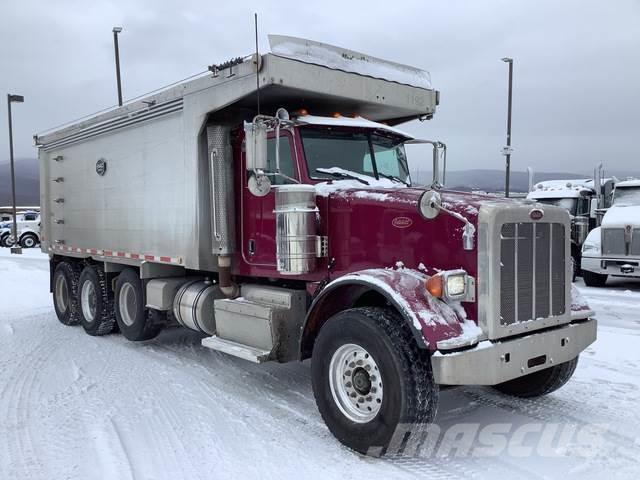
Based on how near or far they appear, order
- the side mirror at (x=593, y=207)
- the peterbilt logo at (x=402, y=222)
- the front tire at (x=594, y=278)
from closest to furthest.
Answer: the peterbilt logo at (x=402, y=222) → the front tire at (x=594, y=278) → the side mirror at (x=593, y=207)

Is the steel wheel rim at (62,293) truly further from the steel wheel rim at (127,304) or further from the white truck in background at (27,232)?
the white truck in background at (27,232)

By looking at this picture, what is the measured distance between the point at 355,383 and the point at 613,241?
10.8m

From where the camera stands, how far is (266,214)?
575 centimetres

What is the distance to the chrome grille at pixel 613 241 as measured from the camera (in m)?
12.9

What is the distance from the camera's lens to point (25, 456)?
13.9 feet

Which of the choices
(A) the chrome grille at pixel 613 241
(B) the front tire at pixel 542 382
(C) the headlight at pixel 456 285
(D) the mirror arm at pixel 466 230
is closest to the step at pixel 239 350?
(C) the headlight at pixel 456 285

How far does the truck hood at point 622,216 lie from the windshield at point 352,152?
912cm

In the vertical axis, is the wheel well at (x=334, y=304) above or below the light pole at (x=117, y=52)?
below

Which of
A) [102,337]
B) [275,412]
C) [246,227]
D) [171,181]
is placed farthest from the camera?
[102,337]

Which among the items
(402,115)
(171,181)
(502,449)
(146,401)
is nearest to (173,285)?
(171,181)

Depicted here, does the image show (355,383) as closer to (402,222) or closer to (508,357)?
(508,357)

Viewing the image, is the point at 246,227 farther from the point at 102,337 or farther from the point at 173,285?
the point at 102,337

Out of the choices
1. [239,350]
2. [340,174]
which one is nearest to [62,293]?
[239,350]

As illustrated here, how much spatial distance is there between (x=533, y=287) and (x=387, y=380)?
1352 millimetres
